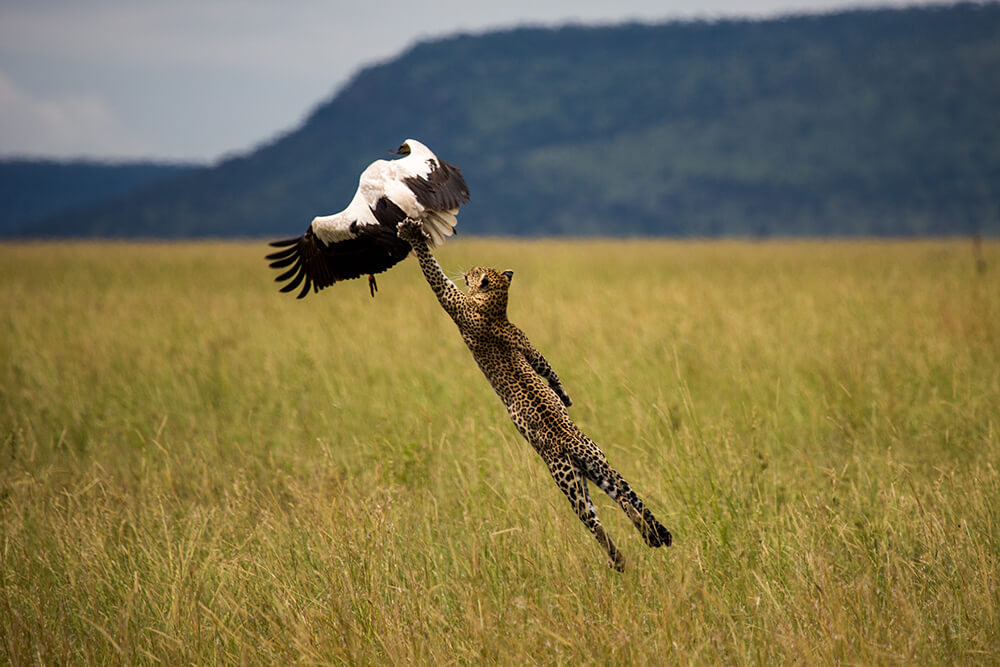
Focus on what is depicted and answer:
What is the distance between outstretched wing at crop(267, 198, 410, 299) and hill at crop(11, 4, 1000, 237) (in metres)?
112

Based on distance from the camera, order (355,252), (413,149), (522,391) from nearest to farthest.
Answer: (522,391), (355,252), (413,149)

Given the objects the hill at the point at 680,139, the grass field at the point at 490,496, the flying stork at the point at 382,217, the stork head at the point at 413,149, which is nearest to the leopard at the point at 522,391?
the flying stork at the point at 382,217

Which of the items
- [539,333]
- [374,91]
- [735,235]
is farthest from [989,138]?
[539,333]

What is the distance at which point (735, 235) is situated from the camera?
11688 centimetres

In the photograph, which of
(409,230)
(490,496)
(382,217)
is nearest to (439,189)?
(382,217)

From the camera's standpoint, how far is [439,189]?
262 cm

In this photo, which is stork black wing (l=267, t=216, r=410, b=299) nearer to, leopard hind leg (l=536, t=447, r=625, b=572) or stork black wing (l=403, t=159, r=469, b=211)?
stork black wing (l=403, t=159, r=469, b=211)

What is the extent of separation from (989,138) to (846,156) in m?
20.3

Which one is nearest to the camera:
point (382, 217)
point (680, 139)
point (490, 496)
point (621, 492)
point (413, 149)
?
point (621, 492)

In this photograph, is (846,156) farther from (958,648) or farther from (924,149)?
(958,648)

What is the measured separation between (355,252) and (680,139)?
15387cm

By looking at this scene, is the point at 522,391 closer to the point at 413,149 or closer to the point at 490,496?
the point at 413,149

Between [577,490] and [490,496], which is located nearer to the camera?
[577,490]

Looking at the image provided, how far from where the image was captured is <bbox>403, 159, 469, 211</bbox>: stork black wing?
8.43ft
